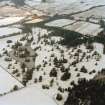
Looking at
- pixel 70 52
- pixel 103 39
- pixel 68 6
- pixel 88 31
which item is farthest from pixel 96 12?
pixel 70 52

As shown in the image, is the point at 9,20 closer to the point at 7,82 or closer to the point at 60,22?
the point at 60,22

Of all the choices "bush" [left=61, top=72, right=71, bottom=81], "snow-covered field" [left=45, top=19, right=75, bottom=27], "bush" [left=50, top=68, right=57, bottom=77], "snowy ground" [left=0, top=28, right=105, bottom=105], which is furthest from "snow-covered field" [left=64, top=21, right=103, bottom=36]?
"bush" [left=61, top=72, right=71, bottom=81]

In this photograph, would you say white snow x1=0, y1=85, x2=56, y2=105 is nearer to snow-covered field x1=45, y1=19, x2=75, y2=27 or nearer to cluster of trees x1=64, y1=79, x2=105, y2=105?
cluster of trees x1=64, y1=79, x2=105, y2=105

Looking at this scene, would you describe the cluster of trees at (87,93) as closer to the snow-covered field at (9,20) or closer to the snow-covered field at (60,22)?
the snow-covered field at (60,22)

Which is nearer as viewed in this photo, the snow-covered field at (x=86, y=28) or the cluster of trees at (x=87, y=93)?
the cluster of trees at (x=87, y=93)

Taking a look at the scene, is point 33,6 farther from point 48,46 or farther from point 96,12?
point 48,46

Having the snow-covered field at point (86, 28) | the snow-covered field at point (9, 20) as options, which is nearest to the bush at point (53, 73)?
the snow-covered field at point (86, 28)
